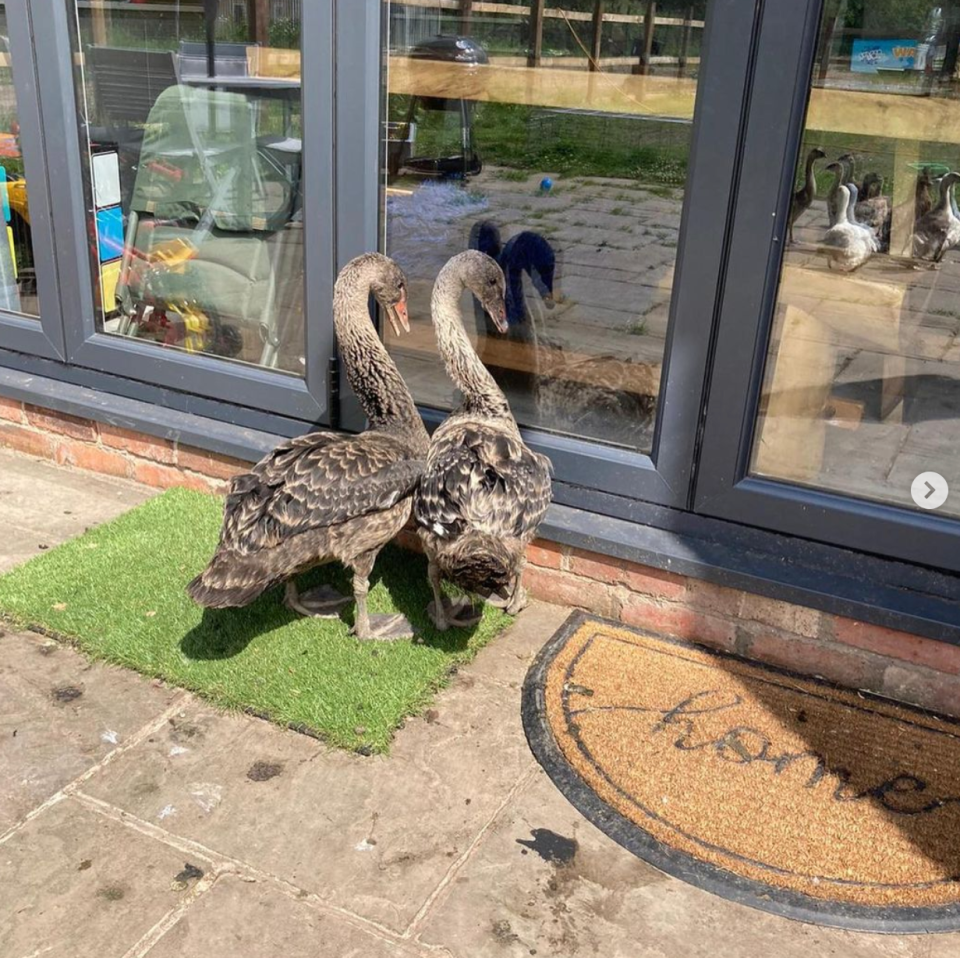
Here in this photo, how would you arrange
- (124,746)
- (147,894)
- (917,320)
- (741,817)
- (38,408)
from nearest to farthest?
(147,894)
(741,817)
(124,746)
(917,320)
(38,408)

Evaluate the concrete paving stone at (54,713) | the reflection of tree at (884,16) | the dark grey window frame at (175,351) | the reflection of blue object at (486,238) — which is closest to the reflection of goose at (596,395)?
the reflection of blue object at (486,238)

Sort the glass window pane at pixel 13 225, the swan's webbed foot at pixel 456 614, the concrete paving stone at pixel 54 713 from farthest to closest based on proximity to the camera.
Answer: the glass window pane at pixel 13 225 → the swan's webbed foot at pixel 456 614 → the concrete paving stone at pixel 54 713

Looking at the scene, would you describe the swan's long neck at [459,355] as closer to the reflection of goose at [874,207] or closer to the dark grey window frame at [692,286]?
the dark grey window frame at [692,286]

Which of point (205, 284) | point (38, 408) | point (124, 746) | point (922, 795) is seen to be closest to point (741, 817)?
point (922, 795)

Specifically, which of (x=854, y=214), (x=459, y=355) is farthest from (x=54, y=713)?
(x=854, y=214)

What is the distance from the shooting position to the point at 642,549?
413cm

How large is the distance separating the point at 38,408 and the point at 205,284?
1.21 metres

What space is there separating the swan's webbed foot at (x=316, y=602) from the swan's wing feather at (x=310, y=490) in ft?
2.10

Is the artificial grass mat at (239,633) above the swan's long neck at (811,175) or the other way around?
the other way around

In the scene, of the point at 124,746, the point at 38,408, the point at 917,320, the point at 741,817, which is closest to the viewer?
the point at 741,817

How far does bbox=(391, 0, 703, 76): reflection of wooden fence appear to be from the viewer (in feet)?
12.0

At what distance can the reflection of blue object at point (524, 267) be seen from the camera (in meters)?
4.47

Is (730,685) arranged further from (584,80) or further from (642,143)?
(584,80)

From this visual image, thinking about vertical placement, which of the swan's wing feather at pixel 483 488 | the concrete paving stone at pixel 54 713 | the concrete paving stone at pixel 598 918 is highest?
the swan's wing feather at pixel 483 488
